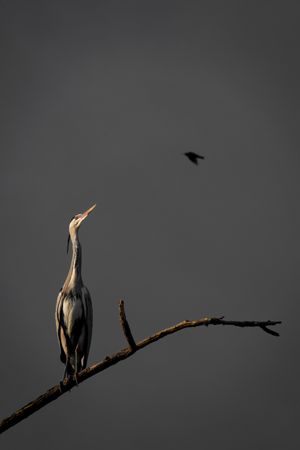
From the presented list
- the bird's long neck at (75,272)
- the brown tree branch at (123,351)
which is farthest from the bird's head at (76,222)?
the brown tree branch at (123,351)

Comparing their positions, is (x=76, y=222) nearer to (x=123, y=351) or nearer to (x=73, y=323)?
(x=73, y=323)

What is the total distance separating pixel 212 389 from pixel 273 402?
42.2 meters

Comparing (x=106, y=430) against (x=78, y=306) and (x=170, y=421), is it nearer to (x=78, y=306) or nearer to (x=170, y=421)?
(x=170, y=421)

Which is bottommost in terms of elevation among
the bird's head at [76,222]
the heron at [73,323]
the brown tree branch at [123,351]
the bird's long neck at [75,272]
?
the brown tree branch at [123,351]

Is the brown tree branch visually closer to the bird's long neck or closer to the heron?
the heron

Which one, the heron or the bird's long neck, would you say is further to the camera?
the bird's long neck

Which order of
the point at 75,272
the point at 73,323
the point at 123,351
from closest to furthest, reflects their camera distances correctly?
the point at 123,351 < the point at 73,323 < the point at 75,272

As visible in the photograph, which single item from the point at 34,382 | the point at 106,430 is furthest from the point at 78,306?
the point at 34,382

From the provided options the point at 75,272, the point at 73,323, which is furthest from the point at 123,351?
the point at 75,272

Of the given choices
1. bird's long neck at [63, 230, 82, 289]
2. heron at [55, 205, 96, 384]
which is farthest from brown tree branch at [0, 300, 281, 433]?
bird's long neck at [63, 230, 82, 289]

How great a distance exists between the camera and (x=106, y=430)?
99250 millimetres

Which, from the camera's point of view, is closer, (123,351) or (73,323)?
→ (123,351)

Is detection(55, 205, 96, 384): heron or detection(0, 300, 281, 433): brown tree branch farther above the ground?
detection(55, 205, 96, 384): heron

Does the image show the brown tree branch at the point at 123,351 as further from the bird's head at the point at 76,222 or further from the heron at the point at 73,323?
the bird's head at the point at 76,222
